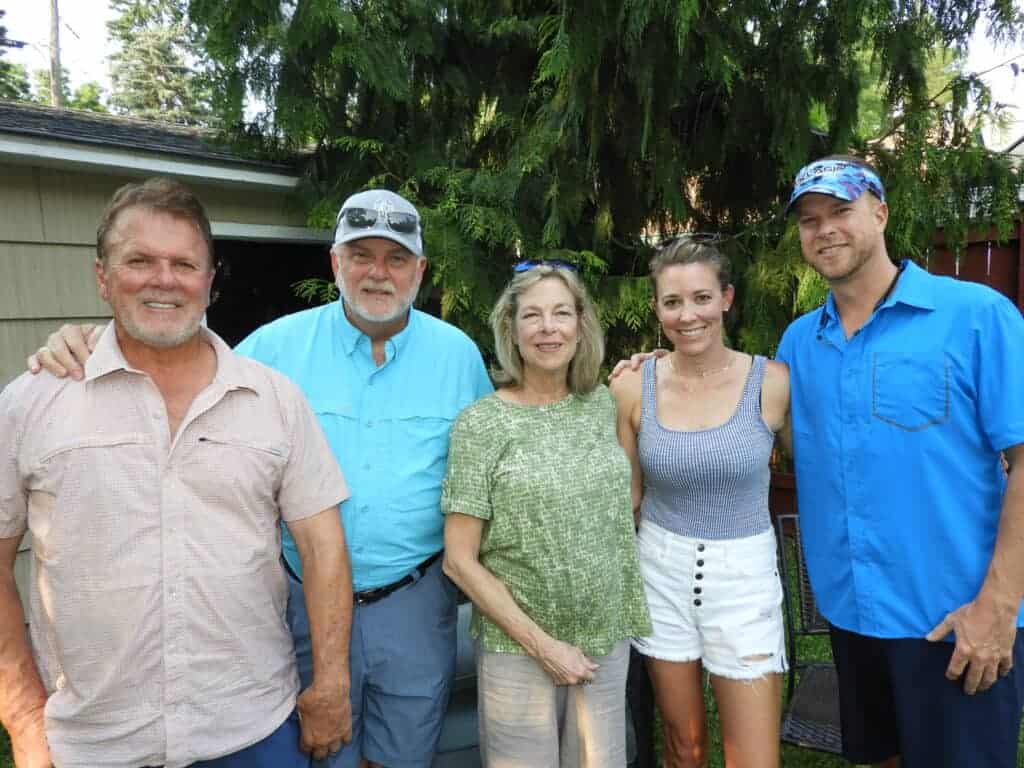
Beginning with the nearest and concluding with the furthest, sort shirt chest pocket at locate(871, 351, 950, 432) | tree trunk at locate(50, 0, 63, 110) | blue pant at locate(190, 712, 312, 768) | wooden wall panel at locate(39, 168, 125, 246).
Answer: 1. blue pant at locate(190, 712, 312, 768)
2. shirt chest pocket at locate(871, 351, 950, 432)
3. wooden wall panel at locate(39, 168, 125, 246)
4. tree trunk at locate(50, 0, 63, 110)

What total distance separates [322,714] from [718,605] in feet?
3.63

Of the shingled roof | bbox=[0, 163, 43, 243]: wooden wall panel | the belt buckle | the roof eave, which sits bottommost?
the belt buckle

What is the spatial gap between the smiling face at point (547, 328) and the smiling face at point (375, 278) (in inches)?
13.9

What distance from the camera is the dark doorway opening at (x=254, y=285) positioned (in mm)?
6676

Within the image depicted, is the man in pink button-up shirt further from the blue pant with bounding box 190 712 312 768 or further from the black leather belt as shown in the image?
the black leather belt

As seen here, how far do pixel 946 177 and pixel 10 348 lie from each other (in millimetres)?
4795

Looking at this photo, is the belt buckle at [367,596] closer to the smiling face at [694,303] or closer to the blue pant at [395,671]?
the blue pant at [395,671]

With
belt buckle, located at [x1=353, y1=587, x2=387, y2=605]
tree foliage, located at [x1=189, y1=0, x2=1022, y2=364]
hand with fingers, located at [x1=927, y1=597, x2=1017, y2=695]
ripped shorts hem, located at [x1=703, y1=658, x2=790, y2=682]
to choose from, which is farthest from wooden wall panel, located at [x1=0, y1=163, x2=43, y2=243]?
hand with fingers, located at [x1=927, y1=597, x2=1017, y2=695]

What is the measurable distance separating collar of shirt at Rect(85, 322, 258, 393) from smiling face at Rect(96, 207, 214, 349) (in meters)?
0.05

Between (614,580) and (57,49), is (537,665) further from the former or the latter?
(57,49)

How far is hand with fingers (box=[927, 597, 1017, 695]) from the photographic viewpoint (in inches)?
74.9

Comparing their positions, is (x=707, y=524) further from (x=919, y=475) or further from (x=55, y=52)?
(x=55, y=52)

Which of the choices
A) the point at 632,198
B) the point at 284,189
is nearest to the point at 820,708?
the point at 632,198

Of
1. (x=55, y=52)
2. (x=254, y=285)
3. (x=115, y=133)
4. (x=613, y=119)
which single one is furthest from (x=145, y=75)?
(x=613, y=119)
